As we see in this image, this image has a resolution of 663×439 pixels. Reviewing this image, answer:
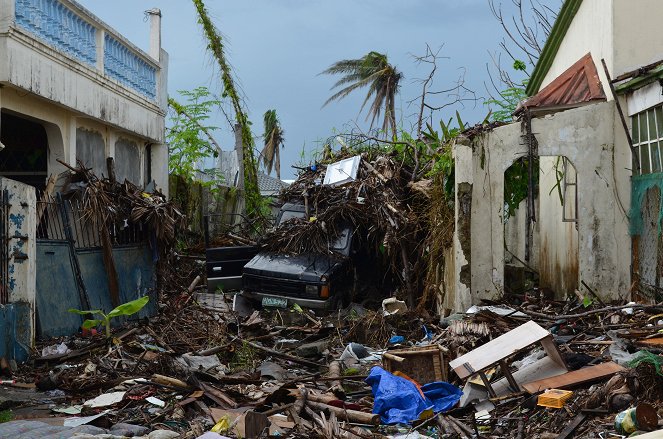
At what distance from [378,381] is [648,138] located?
20.1ft

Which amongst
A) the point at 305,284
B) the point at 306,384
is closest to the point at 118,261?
the point at 305,284

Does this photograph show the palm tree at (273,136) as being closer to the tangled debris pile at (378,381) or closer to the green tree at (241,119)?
the green tree at (241,119)

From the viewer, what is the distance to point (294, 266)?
14.2 metres

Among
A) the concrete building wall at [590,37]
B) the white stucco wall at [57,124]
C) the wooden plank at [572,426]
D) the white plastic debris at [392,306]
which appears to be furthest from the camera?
the white plastic debris at [392,306]

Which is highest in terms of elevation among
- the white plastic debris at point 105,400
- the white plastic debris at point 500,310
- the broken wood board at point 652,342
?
the white plastic debris at point 500,310

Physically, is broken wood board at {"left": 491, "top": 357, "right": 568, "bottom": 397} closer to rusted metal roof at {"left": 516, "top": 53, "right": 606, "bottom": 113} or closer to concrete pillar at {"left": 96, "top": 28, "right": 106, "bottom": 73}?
rusted metal roof at {"left": 516, "top": 53, "right": 606, "bottom": 113}

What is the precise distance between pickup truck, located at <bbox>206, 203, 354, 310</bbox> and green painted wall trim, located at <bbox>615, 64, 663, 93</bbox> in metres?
5.65

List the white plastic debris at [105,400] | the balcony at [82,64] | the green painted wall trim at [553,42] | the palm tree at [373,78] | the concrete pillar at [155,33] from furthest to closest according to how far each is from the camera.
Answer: the palm tree at [373,78] < the concrete pillar at [155,33] < the green painted wall trim at [553,42] < the balcony at [82,64] < the white plastic debris at [105,400]

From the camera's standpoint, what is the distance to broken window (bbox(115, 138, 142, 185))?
50.5 feet

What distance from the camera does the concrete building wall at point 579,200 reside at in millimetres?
12234

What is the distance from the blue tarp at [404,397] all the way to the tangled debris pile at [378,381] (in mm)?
14

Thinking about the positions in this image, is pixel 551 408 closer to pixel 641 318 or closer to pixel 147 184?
pixel 641 318

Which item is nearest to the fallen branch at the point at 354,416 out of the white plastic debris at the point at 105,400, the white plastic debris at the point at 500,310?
the white plastic debris at the point at 105,400

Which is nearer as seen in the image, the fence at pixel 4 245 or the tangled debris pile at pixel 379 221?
the fence at pixel 4 245
